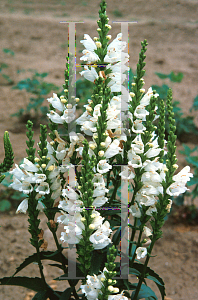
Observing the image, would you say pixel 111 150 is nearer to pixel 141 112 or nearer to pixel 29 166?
pixel 141 112

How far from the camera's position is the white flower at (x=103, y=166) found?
4.16 feet

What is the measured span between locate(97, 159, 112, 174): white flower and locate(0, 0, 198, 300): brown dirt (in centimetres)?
Result: 171

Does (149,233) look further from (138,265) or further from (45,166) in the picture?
(45,166)

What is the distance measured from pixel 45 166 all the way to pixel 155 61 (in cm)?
632

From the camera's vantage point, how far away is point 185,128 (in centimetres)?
473

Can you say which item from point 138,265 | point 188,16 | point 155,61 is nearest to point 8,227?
point 138,265

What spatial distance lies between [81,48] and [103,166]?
21.3 ft

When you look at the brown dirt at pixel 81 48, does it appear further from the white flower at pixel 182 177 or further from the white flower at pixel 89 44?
the white flower at pixel 89 44

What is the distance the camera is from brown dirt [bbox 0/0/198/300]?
116 inches

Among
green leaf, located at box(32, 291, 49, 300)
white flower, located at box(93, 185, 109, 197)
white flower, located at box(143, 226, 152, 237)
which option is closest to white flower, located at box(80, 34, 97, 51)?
white flower, located at box(93, 185, 109, 197)

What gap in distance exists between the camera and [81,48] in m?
7.41

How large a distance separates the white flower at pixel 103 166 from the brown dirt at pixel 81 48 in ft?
5.63

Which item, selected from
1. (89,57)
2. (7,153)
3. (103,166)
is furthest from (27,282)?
(89,57)

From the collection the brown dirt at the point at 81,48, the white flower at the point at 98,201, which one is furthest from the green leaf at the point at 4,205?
the white flower at the point at 98,201
